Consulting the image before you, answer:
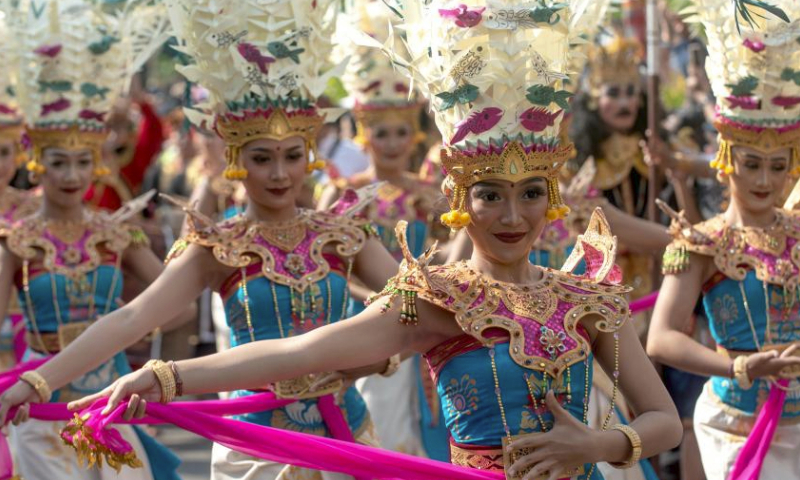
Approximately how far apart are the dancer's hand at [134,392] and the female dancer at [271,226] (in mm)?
1060

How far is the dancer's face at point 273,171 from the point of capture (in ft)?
18.1

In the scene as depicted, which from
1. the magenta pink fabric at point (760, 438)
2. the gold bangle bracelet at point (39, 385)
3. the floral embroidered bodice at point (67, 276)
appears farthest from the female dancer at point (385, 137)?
the gold bangle bracelet at point (39, 385)

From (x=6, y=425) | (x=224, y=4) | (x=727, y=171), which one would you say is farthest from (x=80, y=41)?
(x=727, y=171)

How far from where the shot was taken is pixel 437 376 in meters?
4.26

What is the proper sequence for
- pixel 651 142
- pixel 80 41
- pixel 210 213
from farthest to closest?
pixel 210 213 → pixel 651 142 → pixel 80 41

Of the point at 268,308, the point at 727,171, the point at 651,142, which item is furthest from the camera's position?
the point at 651,142

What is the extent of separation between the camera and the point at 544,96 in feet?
14.0

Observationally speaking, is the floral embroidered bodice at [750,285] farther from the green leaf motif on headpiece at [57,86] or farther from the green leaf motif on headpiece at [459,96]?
the green leaf motif on headpiece at [57,86]

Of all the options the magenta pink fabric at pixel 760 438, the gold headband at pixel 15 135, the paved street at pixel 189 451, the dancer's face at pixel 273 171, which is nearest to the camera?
the magenta pink fabric at pixel 760 438

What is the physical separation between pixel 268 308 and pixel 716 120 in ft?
6.23

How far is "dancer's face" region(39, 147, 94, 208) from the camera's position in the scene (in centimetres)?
673

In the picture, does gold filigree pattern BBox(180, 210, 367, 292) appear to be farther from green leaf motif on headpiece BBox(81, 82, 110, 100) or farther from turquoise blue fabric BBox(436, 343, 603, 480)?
green leaf motif on headpiece BBox(81, 82, 110, 100)

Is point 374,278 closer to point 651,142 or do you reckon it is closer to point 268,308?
point 268,308

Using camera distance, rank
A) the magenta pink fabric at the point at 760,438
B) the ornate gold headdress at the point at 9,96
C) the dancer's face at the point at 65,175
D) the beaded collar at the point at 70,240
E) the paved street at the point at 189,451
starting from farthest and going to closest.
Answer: the paved street at the point at 189,451
the ornate gold headdress at the point at 9,96
the dancer's face at the point at 65,175
the beaded collar at the point at 70,240
the magenta pink fabric at the point at 760,438
